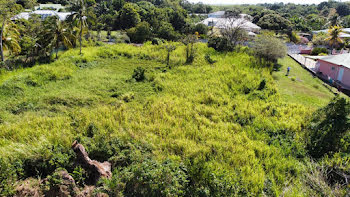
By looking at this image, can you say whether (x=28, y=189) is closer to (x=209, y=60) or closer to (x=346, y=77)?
(x=209, y=60)

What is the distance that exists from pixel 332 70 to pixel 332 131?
14824 mm

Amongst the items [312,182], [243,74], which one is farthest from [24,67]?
[312,182]

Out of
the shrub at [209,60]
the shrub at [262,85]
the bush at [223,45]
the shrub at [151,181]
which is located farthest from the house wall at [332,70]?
the shrub at [151,181]

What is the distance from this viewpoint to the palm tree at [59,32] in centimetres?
1894

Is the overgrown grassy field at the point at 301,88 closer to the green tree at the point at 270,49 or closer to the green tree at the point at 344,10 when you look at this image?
the green tree at the point at 270,49

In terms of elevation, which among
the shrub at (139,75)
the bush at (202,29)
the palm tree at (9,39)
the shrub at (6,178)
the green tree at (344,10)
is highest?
the green tree at (344,10)

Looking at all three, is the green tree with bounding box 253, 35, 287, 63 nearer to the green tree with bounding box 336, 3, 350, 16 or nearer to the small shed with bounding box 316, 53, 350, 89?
the small shed with bounding box 316, 53, 350, 89

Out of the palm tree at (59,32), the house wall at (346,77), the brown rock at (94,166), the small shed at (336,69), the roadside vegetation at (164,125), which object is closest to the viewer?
the roadside vegetation at (164,125)

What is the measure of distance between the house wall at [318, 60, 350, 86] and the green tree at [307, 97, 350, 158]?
41.4ft

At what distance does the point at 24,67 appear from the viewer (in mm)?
17594

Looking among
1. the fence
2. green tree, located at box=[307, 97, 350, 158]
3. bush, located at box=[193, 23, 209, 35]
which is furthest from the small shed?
bush, located at box=[193, 23, 209, 35]

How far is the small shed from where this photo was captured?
18.1m

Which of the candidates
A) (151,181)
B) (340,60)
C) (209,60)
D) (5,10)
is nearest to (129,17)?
(5,10)

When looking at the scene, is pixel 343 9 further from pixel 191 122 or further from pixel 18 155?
pixel 18 155
